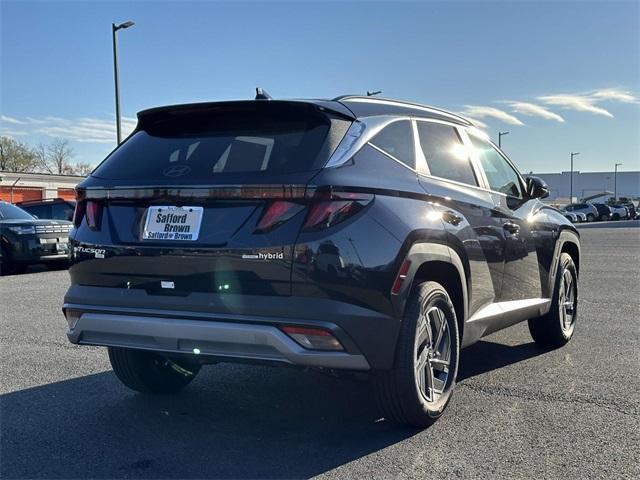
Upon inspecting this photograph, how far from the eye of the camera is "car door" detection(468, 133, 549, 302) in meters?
4.74

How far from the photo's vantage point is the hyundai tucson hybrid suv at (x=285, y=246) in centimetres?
312

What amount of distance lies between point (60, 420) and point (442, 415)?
2286mm

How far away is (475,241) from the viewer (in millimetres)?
4191

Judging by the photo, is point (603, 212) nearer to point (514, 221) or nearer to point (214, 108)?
point (514, 221)

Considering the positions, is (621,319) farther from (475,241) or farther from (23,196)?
(23,196)

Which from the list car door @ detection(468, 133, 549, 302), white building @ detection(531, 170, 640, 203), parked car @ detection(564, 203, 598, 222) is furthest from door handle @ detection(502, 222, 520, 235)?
white building @ detection(531, 170, 640, 203)

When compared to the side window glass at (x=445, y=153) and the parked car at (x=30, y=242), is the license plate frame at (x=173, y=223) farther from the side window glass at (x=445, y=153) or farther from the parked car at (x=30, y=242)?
the parked car at (x=30, y=242)

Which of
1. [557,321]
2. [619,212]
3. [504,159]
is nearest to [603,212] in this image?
[619,212]

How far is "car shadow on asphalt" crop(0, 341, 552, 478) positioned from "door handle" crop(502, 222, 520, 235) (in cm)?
110

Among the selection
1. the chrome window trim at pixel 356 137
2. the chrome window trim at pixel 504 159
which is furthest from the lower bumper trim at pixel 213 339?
the chrome window trim at pixel 504 159

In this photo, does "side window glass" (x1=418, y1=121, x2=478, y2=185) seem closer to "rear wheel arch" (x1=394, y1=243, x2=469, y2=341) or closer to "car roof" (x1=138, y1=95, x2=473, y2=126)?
"car roof" (x1=138, y1=95, x2=473, y2=126)

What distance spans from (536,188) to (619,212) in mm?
57367

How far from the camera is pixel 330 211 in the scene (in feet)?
10.3

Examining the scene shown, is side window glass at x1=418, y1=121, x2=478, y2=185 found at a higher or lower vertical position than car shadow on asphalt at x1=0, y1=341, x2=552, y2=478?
higher
